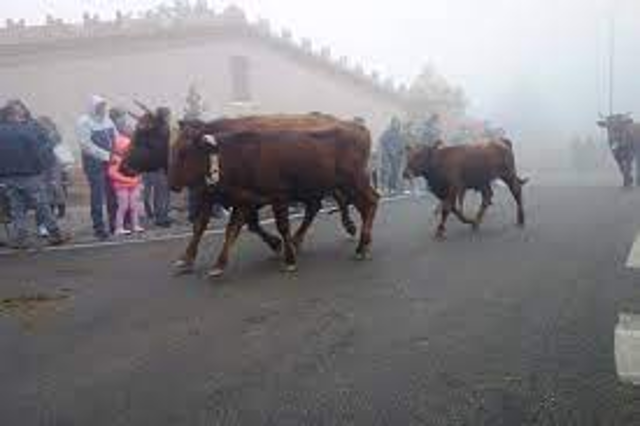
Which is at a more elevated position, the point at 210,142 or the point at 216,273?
the point at 210,142

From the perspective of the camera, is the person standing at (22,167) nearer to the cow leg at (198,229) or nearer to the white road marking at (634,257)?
the cow leg at (198,229)

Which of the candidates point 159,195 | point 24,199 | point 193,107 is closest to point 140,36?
point 193,107

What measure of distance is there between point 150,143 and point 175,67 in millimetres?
31823

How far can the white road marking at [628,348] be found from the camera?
5.29 meters

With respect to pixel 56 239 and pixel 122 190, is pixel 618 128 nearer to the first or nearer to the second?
pixel 122 190

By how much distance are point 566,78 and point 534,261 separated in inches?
3015

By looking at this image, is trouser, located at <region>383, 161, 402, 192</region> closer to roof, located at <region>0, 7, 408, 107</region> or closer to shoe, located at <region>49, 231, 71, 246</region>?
shoe, located at <region>49, 231, 71, 246</region>

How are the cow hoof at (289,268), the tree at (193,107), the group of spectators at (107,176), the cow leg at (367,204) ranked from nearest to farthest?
the cow hoof at (289,268)
the cow leg at (367,204)
the group of spectators at (107,176)
the tree at (193,107)

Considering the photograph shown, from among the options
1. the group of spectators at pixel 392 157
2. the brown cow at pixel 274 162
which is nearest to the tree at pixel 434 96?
the group of spectators at pixel 392 157

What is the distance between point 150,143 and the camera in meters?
9.68

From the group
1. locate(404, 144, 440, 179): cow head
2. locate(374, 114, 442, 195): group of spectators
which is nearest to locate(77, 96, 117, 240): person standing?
locate(404, 144, 440, 179): cow head

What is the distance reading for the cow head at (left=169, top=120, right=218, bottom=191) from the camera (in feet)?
30.2

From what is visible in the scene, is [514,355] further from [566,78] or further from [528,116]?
[566,78]

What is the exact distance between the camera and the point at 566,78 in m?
82.4
